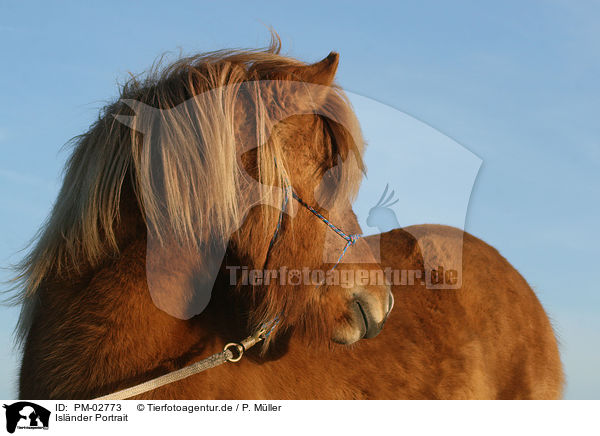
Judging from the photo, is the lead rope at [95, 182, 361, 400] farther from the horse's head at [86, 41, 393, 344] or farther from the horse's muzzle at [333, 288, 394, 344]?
the horse's muzzle at [333, 288, 394, 344]

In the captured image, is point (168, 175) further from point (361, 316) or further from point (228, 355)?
point (361, 316)

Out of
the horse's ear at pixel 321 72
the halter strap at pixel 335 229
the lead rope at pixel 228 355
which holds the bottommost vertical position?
the lead rope at pixel 228 355

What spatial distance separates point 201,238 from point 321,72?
0.94 meters

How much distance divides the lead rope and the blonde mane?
0.56 feet

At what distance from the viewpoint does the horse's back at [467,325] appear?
3.62m

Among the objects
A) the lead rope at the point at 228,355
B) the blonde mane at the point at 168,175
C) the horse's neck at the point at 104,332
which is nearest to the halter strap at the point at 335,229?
the lead rope at the point at 228,355

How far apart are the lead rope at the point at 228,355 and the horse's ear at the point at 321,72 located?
51 centimetres

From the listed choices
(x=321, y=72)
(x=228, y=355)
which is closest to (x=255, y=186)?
(x=321, y=72)

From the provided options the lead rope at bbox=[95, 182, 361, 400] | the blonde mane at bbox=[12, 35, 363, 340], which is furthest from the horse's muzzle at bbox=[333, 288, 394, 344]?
the blonde mane at bbox=[12, 35, 363, 340]

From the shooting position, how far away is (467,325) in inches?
Answer: 154

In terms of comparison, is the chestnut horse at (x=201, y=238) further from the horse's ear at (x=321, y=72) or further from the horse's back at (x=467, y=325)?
the horse's back at (x=467, y=325)

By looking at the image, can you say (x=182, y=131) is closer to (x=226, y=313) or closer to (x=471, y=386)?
(x=226, y=313)
